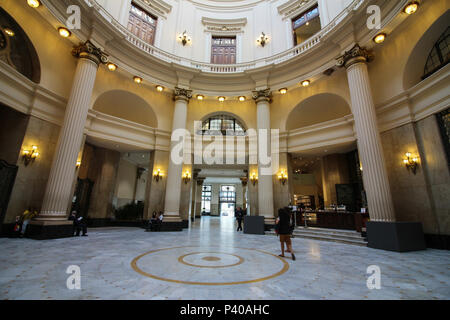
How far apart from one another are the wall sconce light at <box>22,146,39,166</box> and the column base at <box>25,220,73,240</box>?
2458mm

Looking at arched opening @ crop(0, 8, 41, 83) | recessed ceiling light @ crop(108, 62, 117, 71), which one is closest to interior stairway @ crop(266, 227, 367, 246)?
recessed ceiling light @ crop(108, 62, 117, 71)

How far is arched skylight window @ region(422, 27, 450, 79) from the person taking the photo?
745cm

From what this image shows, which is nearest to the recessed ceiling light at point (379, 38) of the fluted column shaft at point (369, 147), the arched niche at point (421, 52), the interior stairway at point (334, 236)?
the fluted column shaft at point (369, 147)

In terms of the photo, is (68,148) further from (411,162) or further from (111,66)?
(411,162)

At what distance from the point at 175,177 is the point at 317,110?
993cm

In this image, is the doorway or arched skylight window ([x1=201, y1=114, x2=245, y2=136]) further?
the doorway

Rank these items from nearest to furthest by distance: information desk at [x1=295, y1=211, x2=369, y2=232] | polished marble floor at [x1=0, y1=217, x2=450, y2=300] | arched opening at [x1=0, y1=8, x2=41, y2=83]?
polished marble floor at [x1=0, y1=217, x2=450, y2=300]
arched opening at [x1=0, y1=8, x2=41, y2=83]
information desk at [x1=295, y1=211, x2=369, y2=232]

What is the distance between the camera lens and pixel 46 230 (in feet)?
23.4

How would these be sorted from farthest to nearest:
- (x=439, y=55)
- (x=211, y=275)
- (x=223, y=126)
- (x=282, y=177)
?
(x=223, y=126) → (x=282, y=177) → (x=439, y=55) → (x=211, y=275)

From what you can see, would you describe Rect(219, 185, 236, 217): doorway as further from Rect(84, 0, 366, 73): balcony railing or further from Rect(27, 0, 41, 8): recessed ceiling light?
Rect(27, 0, 41, 8): recessed ceiling light

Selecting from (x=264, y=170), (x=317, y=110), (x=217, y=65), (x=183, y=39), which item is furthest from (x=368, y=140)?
(x=183, y=39)

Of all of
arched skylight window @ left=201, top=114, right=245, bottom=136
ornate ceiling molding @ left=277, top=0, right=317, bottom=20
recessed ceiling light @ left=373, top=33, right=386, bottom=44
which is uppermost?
ornate ceiling molding @ left=277, top=0, right=317, bottom=20

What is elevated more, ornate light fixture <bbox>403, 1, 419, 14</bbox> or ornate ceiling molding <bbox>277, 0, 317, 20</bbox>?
ornate ceiling molding <bbox>277, 0, 317, 20</bbox>

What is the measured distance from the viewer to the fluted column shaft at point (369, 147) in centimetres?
721
